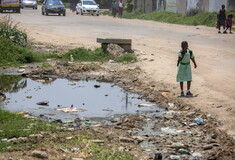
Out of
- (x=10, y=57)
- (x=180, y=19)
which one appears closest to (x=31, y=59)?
(x=10, y=57)

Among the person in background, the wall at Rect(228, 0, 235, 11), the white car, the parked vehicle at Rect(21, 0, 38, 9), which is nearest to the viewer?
the wall at Rect(228, 0, 235, 11)

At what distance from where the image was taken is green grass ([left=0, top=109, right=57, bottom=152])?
820cm

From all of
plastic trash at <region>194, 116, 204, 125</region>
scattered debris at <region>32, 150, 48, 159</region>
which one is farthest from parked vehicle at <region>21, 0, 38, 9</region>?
scattered debris at <region>32, 150, 48, 159</region>

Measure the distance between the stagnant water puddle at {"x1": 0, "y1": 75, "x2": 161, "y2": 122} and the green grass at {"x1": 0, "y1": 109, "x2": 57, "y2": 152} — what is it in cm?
66

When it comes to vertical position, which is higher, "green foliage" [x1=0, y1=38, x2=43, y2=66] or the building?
the building

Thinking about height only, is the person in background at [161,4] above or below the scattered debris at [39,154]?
above

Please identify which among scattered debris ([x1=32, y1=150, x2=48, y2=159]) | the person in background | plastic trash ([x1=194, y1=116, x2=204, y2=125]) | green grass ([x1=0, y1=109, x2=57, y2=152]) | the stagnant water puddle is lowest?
the stagnant water puddle

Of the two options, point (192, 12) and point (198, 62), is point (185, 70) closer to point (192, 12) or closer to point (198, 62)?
point (198, 62)

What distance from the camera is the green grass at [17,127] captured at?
26.9 feet

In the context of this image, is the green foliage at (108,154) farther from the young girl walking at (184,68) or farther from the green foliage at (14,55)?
the green foliage at (14,55)

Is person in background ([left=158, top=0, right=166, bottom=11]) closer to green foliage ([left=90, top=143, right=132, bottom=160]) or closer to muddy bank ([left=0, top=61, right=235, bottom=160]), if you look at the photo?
muddy bank ([left=0, top=61, right=235, bottom=160])

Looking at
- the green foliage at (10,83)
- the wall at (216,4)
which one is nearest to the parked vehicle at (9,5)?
the wall at (216,4)

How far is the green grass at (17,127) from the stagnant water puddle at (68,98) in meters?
0.66

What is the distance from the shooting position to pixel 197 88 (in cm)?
1270
